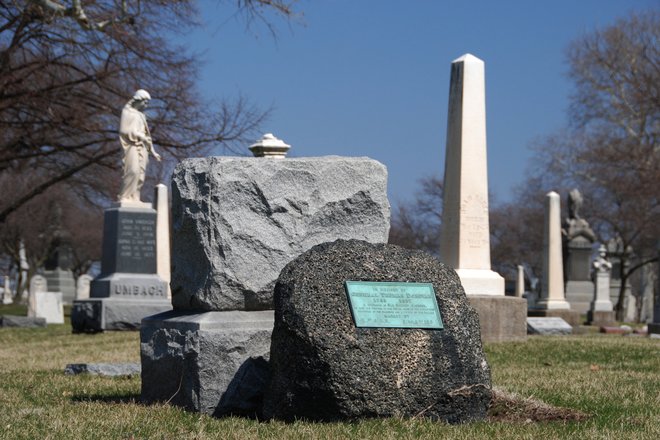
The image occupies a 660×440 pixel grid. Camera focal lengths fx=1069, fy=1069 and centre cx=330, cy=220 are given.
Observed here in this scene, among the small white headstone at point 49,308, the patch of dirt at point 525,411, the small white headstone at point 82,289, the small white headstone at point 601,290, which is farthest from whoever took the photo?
the small white headstone at point 82,289

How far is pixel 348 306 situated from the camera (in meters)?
6.42

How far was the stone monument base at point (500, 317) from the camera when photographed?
48.6 feet

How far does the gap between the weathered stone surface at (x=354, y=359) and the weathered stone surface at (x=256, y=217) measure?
83 centimetres

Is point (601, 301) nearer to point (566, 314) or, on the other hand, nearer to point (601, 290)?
point (601, 290)

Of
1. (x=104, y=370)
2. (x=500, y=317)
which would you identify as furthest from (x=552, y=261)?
(x=104, y=370)

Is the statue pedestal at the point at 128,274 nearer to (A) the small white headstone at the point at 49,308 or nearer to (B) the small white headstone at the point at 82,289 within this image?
(A) the small white headstone at the point at 49,308

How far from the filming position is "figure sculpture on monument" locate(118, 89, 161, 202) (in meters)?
20.6

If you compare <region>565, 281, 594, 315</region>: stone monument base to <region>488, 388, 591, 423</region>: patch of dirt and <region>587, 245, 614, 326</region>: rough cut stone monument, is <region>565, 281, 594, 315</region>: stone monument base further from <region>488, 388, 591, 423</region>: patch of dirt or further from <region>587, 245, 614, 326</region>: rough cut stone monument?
<region>488, 388, 591, 423</region>: patch of dirt

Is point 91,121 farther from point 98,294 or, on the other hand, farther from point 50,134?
point 98,294

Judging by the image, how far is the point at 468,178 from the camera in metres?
15.4

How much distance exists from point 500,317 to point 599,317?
16625 mm

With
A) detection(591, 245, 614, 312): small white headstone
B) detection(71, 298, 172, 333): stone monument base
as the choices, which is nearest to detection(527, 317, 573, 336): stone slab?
detection(71, 298, 172, 333): stone monument base

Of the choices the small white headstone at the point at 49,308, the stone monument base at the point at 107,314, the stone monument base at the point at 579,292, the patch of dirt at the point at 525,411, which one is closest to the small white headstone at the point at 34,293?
the small white headstone at the point at 49,308

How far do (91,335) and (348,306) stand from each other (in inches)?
495
